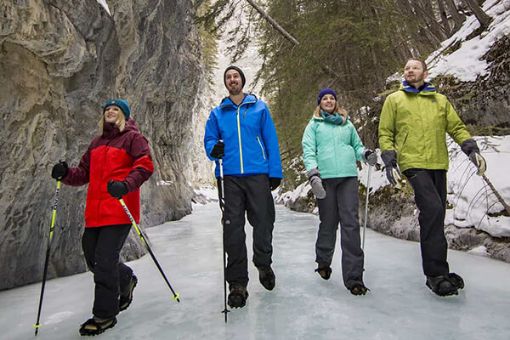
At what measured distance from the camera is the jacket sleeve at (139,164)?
2813 millimetres

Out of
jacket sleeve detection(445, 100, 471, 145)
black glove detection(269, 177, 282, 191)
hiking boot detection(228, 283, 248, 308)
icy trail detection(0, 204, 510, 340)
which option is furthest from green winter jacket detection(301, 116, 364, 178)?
hiking boot detection(228, 283, 248, 308)

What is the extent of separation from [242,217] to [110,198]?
1.26m

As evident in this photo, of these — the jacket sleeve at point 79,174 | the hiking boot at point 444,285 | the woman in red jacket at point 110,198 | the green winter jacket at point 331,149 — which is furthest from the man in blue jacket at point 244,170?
the hiking boot at point 444,285

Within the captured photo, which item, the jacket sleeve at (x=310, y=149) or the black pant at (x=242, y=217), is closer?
the black pant at (x=242, y=217)

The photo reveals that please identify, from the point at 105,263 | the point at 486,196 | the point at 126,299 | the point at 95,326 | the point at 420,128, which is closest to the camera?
the point at 95,326

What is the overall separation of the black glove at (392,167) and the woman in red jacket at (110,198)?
2.17 metres

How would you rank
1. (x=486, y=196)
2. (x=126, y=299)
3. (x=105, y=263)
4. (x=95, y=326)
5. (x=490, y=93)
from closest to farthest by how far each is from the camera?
(x=95, y=326), (x=105, y=263), (x=126, y=299), (x=486, y=196), (x=490, y=93)

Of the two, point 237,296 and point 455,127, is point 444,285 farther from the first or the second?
point 237,296

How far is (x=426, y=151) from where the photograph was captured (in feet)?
10.9

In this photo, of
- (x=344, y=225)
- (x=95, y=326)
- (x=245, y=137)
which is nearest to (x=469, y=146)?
(x=344, y=225)

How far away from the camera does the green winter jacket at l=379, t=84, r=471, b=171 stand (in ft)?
11.0

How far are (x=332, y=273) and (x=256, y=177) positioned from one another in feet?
5.36

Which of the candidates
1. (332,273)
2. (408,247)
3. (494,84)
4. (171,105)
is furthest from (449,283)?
(171,105)

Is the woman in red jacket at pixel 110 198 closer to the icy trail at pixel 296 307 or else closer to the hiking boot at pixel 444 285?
the icy trail at pixel 296 307
